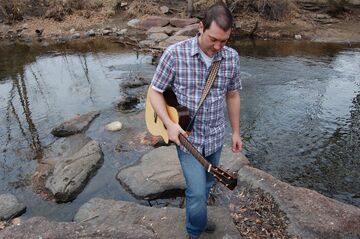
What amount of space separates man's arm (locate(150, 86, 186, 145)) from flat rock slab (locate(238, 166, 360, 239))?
1.74 metres

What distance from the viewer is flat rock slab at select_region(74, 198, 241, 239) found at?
386 centimetres

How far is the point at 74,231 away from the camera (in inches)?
131

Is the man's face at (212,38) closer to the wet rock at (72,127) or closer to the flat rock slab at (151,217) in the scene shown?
the flat rock slab at (151,217)

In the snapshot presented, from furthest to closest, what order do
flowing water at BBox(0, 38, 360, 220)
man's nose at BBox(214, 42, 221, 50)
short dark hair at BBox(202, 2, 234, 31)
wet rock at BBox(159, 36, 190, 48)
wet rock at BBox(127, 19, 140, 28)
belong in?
wet rock at BBox(127, 19, 140, 28) < wet rock at BBox(159, 36, 190, 48) < flowing water at BBox(0, 38, 360, 220) < man's nose at BBox(214, 42, 221, 50) < short dark hair at BBox(202, 2, 234, 31)

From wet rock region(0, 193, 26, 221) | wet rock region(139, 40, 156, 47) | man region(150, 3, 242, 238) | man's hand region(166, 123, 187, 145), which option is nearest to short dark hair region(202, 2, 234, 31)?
man region(150, 3, 242, 238)

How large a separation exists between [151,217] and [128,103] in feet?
13.8

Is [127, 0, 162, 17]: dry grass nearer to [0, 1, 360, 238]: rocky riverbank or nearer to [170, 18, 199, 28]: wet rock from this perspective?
[170, 18, 199, 28]: wet rock

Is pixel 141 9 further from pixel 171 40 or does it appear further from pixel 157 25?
pixel 171 40

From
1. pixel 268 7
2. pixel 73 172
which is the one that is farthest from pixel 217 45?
pixel 268 7

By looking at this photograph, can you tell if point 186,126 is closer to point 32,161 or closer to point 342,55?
point 32,161

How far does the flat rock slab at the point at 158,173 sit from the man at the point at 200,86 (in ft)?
5.20

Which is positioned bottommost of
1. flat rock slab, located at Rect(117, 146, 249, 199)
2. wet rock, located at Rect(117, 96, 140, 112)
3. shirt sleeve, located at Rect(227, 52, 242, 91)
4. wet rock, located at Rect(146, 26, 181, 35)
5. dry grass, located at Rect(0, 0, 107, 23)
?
wet rock, located at Rect(146, 26, 181, 35)

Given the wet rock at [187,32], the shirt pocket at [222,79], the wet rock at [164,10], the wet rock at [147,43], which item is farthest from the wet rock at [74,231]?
the wet rock at [164,10]

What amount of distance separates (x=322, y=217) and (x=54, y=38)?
13.1m
